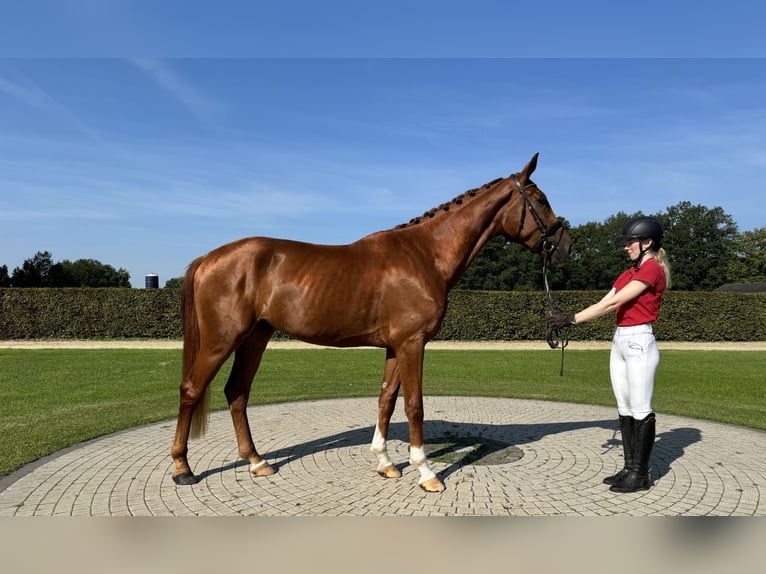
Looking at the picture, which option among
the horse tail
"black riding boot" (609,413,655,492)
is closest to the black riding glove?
"black riding boot" (609,413,655,492)

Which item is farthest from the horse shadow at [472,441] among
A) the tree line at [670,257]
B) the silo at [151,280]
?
the tree line at [670,257]

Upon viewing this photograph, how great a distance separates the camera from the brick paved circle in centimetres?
395

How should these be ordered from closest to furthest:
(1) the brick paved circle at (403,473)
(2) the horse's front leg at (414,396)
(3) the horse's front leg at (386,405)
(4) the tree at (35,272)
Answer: (1) the brick paved circle at (403,473) → (2) the horse's front leg at (414,396) → (3) the horse's front leg at (386,405) → (4) the tree at (35,272)

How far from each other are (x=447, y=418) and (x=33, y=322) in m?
23.4

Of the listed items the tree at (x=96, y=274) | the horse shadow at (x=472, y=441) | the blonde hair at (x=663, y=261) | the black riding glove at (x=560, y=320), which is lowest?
the horse shadow at (x=472, y=441)

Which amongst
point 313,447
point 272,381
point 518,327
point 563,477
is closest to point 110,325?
point 272,381

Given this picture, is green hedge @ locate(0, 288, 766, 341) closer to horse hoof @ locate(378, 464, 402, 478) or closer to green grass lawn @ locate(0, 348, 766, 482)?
green grass lawn @ locate(0, 348, 766, 482)

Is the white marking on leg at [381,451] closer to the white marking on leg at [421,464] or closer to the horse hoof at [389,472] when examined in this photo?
the horse hoof at [389,472]

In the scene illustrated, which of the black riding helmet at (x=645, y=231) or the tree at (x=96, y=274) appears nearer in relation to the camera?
the black riding helmet at (x=645, y=231)

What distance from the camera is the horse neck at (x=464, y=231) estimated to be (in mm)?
4812

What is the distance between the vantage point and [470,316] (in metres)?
23.7

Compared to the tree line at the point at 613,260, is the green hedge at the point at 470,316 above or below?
below

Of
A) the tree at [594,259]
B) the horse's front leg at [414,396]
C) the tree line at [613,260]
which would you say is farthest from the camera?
the tree at [594,259]

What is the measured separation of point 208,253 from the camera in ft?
15.4
